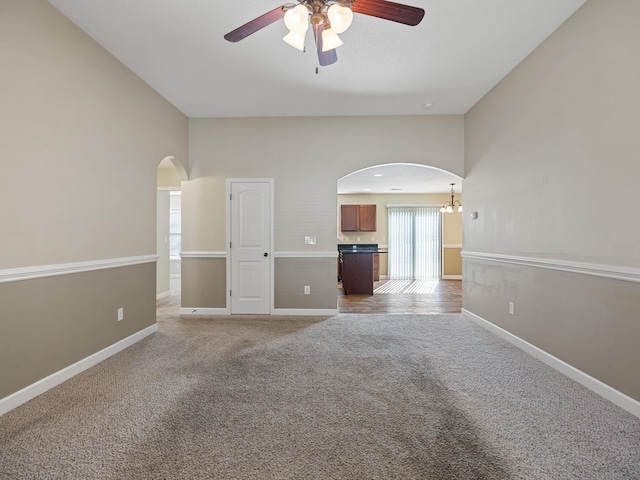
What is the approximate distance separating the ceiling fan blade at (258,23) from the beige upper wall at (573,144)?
2.24m

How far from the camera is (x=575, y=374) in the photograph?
2635mm

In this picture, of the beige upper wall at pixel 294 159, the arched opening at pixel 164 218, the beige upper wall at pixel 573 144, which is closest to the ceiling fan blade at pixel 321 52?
the beige upper wall at pixel 573 144

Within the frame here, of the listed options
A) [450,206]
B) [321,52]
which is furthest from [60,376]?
[450,206]

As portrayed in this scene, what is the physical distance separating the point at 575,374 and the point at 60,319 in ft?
13.3

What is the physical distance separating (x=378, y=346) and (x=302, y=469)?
6.43 feet

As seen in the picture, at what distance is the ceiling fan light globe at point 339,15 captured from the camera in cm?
193

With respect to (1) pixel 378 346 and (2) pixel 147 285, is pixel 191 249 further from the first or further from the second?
(1) pixel 378 346

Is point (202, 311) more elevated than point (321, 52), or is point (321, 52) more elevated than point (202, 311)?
point (321, 52)

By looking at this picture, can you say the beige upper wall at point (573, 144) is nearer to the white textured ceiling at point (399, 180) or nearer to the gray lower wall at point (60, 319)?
the white textured ceiling at point (399, 180)

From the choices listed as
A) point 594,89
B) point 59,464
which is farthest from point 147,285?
point 594,89

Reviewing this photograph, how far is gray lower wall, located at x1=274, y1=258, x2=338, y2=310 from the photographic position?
15.8 feet

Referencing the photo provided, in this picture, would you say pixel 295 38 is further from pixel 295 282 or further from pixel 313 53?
pixel 295 282

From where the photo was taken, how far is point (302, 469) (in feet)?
5.32

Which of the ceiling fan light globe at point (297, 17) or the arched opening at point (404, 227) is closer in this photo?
the ceiling fan light globe at point (297, 17)
